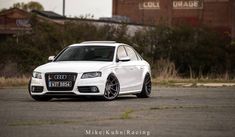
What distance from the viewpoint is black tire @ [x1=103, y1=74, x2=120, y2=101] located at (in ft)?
62.3

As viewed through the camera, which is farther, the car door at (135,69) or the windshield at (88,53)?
the car door at (135,69)

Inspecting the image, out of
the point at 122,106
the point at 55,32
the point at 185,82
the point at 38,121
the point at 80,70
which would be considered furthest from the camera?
the point at 55,32

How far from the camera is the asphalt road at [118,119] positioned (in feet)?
37.4

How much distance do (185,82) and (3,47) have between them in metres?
14.7

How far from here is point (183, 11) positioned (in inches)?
3477

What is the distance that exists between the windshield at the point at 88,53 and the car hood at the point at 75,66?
0.50 m

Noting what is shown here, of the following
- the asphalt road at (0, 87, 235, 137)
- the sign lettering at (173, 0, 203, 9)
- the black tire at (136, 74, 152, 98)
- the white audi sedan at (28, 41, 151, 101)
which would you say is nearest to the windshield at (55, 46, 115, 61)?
the white audi sedan at (28, 41, 151, 101)

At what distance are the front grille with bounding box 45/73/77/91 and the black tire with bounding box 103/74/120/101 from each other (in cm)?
85

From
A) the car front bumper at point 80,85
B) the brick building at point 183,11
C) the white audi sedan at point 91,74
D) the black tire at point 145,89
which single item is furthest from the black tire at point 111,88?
the brick building at point 183,11

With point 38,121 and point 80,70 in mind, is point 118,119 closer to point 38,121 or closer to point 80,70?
point 38,121

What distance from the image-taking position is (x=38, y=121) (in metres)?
13.1

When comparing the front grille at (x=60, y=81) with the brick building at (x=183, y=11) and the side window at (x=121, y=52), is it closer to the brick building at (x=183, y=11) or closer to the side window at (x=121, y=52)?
the side window at (x=121, y=52)

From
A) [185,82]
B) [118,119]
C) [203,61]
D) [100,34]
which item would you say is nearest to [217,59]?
[203,61]

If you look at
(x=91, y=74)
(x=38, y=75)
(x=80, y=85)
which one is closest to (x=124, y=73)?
(x=91, y=74)
